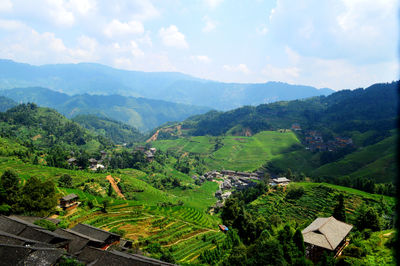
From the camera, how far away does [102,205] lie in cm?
3791

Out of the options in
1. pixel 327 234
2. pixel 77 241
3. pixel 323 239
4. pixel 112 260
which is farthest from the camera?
pixel 327 234

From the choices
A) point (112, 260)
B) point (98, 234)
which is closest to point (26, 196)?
point (98, 234)

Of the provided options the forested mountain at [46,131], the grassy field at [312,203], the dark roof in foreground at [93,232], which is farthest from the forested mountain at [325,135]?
the forested mountain at [46,131]

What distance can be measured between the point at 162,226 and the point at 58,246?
1410cm

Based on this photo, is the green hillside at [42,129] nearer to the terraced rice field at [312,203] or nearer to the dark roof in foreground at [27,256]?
the terraced rice field at [312,203]

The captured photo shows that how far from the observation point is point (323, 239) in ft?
81.2

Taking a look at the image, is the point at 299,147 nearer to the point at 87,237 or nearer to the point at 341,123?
the point at 341,123

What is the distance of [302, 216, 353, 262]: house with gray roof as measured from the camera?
24281 mm

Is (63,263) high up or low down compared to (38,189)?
down

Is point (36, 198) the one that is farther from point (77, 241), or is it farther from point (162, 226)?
point (162, 226)

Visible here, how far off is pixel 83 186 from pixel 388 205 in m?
54.7

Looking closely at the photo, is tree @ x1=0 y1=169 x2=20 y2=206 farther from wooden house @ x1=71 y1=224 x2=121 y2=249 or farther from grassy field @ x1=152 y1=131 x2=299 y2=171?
grassy field @ x1=152 y1=131 x2=299 y2=171

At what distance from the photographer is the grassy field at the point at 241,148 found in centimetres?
10838

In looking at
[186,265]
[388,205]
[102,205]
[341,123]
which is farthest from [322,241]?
[341,123]
